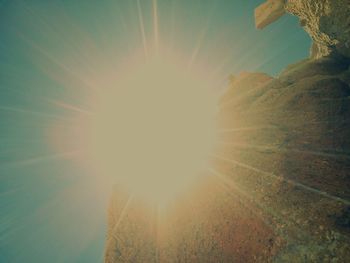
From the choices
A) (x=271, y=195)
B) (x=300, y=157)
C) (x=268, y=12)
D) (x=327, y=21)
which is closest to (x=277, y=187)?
(x=271, y=195)

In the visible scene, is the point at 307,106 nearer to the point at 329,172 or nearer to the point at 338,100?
the point at 338,100

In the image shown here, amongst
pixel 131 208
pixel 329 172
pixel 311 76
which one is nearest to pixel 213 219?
pixel 329 172

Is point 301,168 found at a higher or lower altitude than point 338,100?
lower

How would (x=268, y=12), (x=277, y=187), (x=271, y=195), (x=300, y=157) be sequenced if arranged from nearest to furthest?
(x=271, y=195)
(x=277, y=187)
(x=300, y=157)
(x=268, y=12)

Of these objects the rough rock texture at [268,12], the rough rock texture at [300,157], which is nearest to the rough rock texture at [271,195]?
the rough rock texture at [300,157]

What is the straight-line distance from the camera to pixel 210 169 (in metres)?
22.1

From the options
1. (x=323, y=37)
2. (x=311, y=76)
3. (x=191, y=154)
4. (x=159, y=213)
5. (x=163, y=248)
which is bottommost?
(x=163, y=248)

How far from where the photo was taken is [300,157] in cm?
1708

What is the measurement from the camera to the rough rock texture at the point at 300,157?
41.5 feet

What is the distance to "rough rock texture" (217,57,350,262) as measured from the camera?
1264cm

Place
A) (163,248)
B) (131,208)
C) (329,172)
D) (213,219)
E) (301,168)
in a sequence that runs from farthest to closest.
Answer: (131,208) → (163,248) → (213,219) → (301,168) → (329,172)

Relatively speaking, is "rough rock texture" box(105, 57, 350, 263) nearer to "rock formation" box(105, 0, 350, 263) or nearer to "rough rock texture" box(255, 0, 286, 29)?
"rock formation" box(105, 0, 350, 263)

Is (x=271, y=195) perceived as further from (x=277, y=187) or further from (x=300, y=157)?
(x=300, y=157)

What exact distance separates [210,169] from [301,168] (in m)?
7.85
